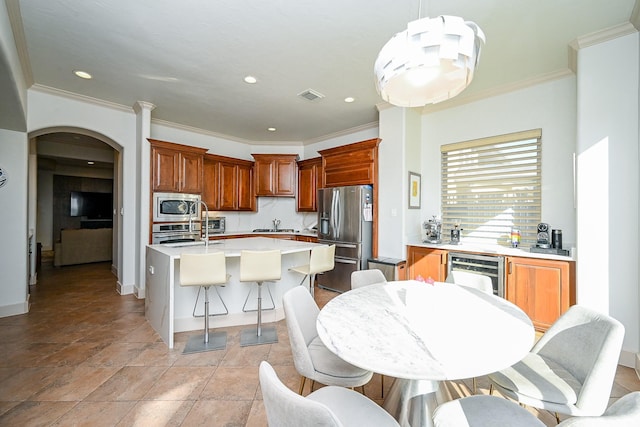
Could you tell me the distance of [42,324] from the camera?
3.09 metres

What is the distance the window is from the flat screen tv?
9254 mm

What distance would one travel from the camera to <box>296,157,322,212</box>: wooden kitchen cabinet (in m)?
5.43

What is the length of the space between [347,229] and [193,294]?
7.62ft

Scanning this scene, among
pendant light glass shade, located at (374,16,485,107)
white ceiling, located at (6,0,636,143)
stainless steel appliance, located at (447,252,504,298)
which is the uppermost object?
white ceiling, located at (6,0,636,143)

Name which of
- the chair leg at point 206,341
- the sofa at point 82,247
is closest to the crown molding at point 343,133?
the chair leg at point 206,341

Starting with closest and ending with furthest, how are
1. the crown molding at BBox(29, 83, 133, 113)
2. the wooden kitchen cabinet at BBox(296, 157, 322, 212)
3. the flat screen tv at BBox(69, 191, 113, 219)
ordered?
the crown molding at BBox(29, 83, 133, 113), the wooden kitchen cabinet at BBox(296, 157, 322, 212), the flat screen tv at BBox(69, 191, 113, 219)

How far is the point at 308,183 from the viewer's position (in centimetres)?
557

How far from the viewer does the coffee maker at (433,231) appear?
152 inches

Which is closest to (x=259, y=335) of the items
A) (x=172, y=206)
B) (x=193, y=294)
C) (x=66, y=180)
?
(x=193, y=294)

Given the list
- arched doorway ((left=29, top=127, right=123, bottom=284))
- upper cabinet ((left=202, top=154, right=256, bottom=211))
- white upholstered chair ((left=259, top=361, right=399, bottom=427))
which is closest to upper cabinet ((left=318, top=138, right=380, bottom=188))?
upper cabinet ((left=202, top=154, right=256, bottom=211))

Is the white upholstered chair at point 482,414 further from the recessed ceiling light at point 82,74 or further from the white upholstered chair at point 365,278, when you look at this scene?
the recessed ceiling light at point 82,74

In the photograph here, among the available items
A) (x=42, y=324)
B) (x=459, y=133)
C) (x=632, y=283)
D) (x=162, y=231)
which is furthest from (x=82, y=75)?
(x=632, y=283)

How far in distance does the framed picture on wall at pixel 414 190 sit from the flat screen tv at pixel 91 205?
8819 mm

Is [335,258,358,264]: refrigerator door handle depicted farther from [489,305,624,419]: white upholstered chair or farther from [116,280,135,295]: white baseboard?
[116,280,135,295]: white baseboard
